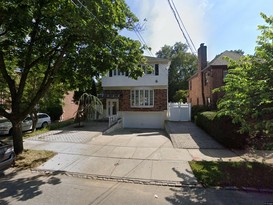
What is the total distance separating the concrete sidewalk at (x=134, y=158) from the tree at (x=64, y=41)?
247cm

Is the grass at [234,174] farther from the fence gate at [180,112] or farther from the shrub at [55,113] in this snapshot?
the shrub at [55,113]

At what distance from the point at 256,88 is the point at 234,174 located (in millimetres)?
2687

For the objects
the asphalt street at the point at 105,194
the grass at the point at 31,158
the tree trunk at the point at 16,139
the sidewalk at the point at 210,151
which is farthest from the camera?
the tree trunk at the point at 16,139

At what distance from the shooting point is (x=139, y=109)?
19875 millimetres

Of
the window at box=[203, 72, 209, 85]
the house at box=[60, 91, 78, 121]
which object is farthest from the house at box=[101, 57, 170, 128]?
the house at box=[60, 91, 78, 121]

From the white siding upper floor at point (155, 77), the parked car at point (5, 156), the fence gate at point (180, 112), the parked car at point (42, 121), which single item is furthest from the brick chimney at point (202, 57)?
the parked car at point (5, 156)

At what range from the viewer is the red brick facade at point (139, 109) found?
64.4 feet

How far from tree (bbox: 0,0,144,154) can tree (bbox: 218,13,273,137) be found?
450 centimetres

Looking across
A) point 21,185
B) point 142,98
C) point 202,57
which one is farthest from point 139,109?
point 21,185

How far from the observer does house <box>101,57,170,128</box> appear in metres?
19.6

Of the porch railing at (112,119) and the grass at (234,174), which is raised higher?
the porch railing at (112,119)

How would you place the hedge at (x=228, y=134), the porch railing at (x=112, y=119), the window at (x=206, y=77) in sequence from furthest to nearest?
the window at (x=206, y=77), the porch railing at (x=112, y=119), the hedge at (x=228, y=134)

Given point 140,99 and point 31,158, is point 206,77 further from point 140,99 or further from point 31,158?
point 31,158

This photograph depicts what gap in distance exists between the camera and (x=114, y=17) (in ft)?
24.5
